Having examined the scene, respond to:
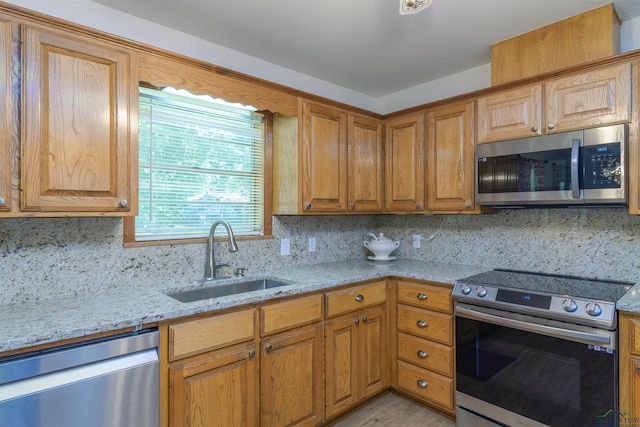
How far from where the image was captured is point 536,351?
72.5 inches

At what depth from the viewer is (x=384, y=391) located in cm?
258

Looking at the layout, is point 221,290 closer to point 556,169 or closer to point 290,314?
point 290,314

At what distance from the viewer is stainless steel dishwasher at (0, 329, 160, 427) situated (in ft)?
3.85

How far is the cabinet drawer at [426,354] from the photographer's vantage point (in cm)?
224

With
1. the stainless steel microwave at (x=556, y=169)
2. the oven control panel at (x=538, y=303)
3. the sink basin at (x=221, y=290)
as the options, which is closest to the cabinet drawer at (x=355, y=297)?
the sink basin at (x=221, y=290)

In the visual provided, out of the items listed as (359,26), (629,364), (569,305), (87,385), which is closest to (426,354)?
(569,305)

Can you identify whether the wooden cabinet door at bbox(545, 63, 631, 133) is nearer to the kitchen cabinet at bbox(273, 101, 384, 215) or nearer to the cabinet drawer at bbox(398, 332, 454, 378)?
the kitchen cabinet at bbox(273, 101, 384, 215)

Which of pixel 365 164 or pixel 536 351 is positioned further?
pixel 365 164

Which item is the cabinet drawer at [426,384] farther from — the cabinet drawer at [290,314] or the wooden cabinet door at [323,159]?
the wooden cabinet door at [323,159]

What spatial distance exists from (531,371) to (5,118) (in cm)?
273

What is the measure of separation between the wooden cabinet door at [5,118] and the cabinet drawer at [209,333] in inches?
33.6

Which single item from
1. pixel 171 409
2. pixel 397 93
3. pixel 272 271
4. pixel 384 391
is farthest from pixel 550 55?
pixel 171 409

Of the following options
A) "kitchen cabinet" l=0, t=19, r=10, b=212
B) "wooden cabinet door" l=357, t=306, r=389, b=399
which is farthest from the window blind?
"wooden cabinet door" l=357, t=306, r=389, b=399

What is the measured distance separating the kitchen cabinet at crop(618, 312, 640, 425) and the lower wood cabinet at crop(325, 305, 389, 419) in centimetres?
130
